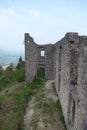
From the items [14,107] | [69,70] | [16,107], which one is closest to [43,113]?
[16,107]

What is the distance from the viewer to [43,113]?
46.0 feet

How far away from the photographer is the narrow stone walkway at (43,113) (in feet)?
40.5

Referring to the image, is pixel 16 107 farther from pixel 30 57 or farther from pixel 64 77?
pixel 30 57

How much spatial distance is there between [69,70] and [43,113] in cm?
411

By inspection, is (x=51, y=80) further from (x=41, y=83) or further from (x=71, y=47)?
(x=71, y=47)

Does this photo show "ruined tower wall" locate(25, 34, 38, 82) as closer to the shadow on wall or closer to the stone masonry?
the stone masonry

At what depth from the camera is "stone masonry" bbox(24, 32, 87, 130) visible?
738cm

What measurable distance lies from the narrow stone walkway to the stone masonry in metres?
0.74

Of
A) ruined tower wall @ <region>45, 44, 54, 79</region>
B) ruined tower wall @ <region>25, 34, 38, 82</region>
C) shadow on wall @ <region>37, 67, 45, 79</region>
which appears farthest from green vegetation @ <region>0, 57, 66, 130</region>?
ruined tower wall @ <region>45, 44, 54, 79</region>

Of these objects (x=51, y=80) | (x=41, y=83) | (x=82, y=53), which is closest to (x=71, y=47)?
(x=82, y=53)

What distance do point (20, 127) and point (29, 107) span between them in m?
3.22

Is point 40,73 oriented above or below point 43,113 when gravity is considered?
above

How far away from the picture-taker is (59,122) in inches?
493

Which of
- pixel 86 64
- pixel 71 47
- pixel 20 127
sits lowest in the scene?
pixel 20 127
